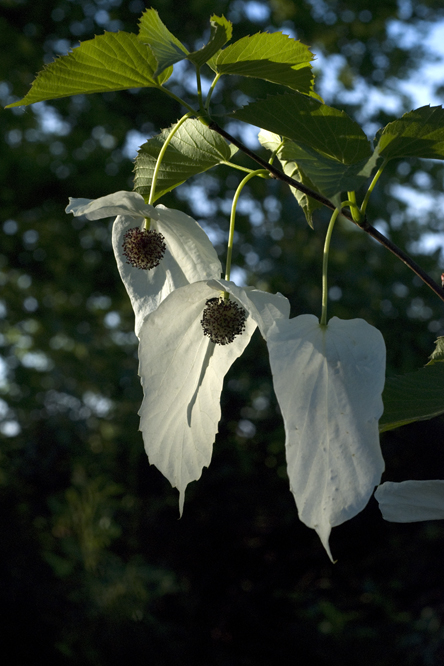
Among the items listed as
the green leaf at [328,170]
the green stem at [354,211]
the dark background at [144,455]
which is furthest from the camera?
the dark background at [144,455]

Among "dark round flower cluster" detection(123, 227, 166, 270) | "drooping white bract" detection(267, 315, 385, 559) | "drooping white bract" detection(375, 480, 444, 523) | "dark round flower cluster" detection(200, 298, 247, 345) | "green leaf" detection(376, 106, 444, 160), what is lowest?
"drooping white bract" detection(375, 480, 444, 523)

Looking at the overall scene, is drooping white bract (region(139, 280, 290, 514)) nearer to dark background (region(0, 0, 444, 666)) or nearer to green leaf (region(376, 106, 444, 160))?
green leaf (region(376, 106, 444, 160))

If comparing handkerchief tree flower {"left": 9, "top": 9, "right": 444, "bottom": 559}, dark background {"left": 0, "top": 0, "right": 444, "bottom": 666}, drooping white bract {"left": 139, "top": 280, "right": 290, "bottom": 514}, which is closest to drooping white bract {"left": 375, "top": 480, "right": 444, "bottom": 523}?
handkerchief tree flower {"left": 9, "top": 9, "right": 444, "bottom": 559}

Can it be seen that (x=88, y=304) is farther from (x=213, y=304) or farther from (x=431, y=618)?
(x=213, y=304)

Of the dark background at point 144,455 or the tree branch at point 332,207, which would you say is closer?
the tree branch at point 332,207

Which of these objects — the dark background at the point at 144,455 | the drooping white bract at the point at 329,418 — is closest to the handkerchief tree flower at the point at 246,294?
the drooping white bract at the point at 329,418

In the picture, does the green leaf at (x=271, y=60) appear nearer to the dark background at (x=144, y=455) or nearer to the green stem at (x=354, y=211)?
the green stem at (x=354, y=211)
